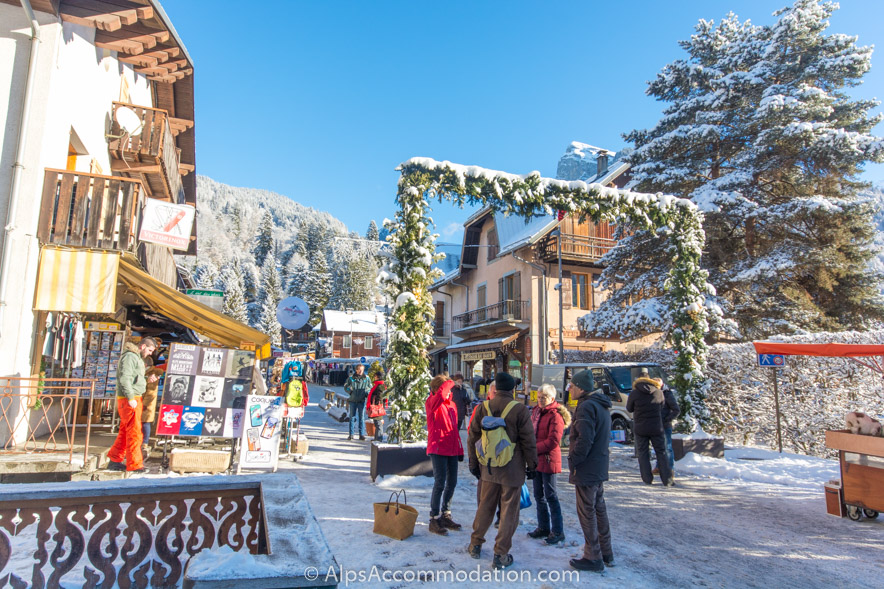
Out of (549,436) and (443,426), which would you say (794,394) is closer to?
(549,436)

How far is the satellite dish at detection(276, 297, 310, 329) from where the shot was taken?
16.1 m

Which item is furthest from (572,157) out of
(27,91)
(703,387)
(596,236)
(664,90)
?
(27,91)

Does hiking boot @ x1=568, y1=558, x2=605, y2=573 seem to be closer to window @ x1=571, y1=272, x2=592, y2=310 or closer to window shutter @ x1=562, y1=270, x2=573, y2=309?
window shutter @ x1=562, y1=270, x2=573, y2=309

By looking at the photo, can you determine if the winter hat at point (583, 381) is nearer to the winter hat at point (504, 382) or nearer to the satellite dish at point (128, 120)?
the winter hat at point (504, 382)

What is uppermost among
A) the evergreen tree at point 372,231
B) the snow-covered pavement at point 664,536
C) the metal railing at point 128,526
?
the evergreen tree at point 372,231

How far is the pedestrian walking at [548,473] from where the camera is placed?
221 inches

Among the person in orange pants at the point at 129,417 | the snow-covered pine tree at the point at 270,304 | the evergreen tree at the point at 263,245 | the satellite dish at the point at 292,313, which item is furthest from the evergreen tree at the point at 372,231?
the person in orange pants at the point at 129,417

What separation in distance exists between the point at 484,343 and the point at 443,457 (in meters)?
21.8

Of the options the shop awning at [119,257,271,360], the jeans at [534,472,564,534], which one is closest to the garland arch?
the shop awning at [119,257,271,360]

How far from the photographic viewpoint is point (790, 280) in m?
16.2

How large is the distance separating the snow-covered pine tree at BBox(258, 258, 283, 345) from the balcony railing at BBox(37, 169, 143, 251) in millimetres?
57704

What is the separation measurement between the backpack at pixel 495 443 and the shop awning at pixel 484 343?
67.8ft

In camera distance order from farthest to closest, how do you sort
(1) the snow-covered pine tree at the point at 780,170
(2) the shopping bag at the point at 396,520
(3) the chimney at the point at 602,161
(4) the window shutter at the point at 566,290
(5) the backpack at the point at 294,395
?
(3) the chimney at the point at 602,161, (4) the window shutter at the point at 566,290, (1) the snow-covered pine tree at the point at 780,170, (5) the backpack at the point at 294,395, (2) the shopping bag at the point at 396,520

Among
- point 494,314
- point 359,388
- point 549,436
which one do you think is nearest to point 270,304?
point 494,314
